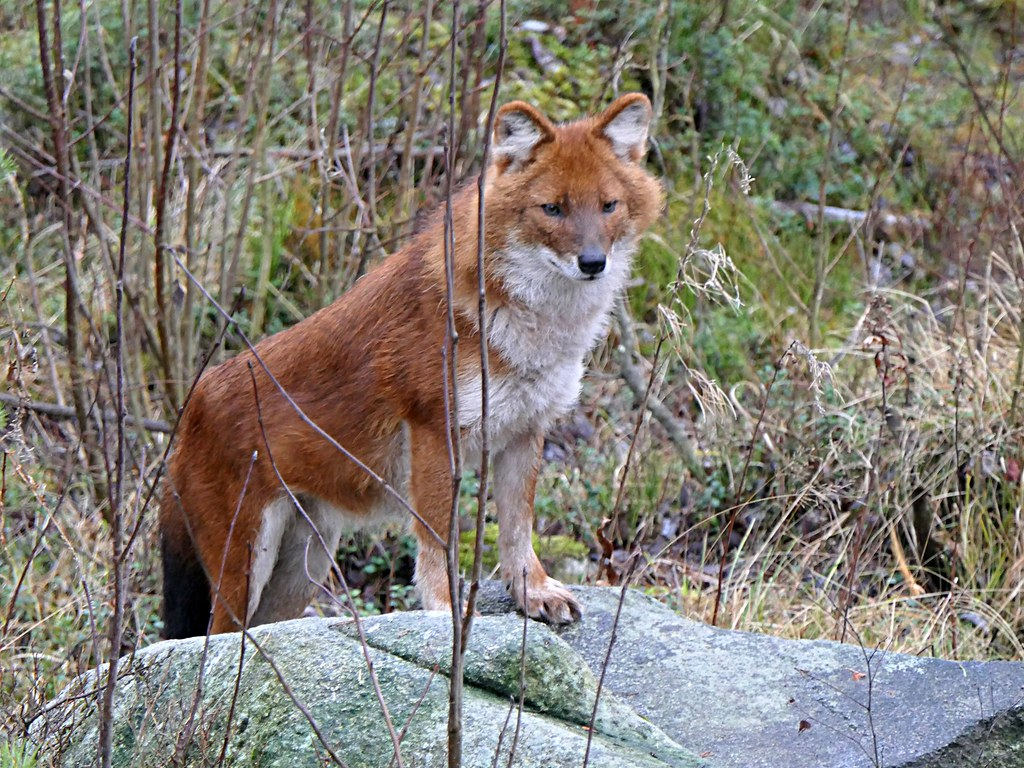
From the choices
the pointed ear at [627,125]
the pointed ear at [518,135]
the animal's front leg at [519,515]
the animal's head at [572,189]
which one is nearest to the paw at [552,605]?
the animal's front leg at [519,515]

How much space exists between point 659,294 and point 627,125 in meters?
3.41

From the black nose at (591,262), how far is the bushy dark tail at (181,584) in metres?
2.04

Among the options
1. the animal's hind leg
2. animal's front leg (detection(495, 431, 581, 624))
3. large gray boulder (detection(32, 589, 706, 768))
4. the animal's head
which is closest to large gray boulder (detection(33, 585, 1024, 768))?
large gray boulder (detection(32, 589, 706, 768))

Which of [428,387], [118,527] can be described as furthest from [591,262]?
[118,527]

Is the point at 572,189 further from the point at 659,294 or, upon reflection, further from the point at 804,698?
the point at 659,294

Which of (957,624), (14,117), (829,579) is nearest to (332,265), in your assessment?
(14,117)

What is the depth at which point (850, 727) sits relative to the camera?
3.82 meters

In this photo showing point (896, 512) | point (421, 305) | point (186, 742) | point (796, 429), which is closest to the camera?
point (186, 742)

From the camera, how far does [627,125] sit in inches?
200

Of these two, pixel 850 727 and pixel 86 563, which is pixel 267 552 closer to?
pixel 86 563

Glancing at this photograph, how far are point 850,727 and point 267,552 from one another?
2428 mm

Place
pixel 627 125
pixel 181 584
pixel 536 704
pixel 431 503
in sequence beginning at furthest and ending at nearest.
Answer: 1. pixel 181 584
2. pixel 627 125
3. pixel 431 503
4. pixel 536 704

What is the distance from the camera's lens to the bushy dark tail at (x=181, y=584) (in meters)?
5.18

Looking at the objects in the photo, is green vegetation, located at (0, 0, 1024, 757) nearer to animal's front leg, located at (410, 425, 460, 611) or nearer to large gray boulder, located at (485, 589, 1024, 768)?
large gray boulder, located at (485, 589, 1024, 768)
